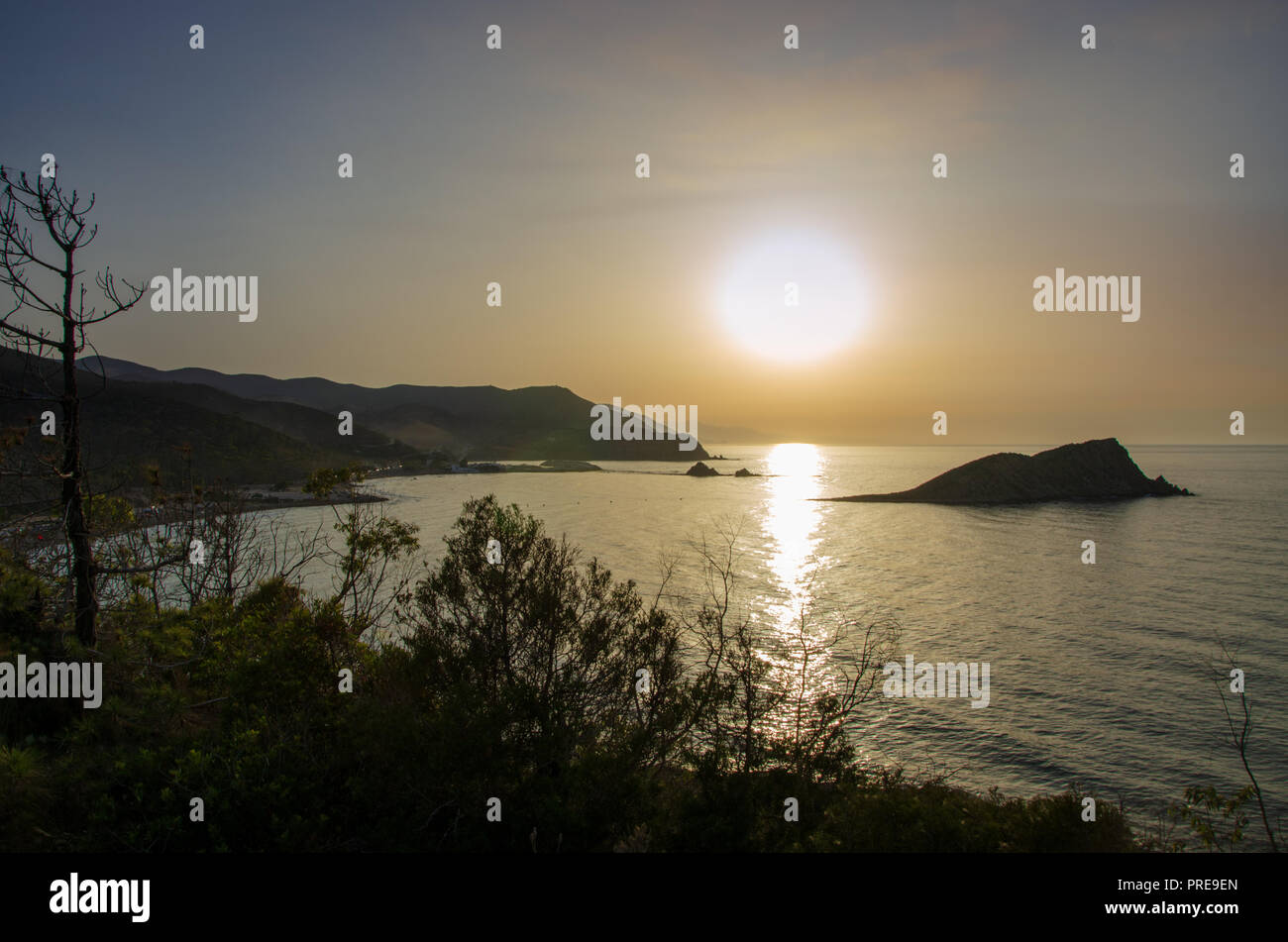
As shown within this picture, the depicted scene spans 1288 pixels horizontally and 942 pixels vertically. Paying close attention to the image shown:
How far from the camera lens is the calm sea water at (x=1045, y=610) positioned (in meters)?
20.2

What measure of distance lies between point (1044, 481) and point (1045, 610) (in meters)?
74.0

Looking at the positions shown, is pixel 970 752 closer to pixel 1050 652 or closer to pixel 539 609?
pixel 1050 652

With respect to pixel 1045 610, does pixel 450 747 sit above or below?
above

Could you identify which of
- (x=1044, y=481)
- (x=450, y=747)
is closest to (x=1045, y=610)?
(x=450, y=747)

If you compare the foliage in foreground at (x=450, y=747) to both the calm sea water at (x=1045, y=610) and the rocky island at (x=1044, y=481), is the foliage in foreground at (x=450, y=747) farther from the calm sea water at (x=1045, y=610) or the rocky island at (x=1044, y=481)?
the rocky island at (x=1044, y=481)

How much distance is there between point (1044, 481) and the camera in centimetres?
10000

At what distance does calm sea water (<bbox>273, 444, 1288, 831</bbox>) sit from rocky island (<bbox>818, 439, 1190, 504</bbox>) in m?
8.32

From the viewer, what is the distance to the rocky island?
98.1m

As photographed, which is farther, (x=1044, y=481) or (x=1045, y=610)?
(x=1044, y=481)

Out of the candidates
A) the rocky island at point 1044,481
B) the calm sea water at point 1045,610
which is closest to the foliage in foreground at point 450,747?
the calm sea water at point 1045,610

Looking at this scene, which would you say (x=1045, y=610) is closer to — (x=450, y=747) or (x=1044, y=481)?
(x=450, y=747)

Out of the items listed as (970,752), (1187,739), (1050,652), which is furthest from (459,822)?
(1050,652)

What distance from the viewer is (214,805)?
9352 millimetres

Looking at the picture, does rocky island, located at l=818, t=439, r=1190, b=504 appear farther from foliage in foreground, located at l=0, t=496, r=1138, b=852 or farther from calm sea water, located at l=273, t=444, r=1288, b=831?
foliage in foreground, located at l=0, t=496, r=1138, b=852
